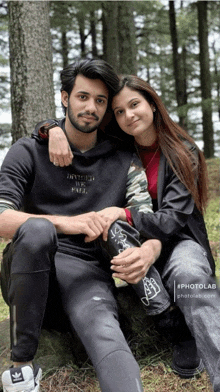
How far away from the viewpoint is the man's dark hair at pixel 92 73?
8.52ft

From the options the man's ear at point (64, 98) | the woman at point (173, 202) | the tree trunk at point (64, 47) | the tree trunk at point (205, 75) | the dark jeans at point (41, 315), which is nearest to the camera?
the dark jeans at point (41, 315)

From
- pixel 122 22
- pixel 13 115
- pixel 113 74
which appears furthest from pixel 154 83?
pixel 113 74

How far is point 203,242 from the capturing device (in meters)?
2.62

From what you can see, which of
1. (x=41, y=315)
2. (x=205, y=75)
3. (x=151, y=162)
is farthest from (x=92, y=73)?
(x=205, y=75)

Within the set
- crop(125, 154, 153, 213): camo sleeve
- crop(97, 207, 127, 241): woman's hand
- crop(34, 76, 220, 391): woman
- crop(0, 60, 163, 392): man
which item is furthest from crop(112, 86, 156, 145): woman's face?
crop(97, 207, 127, 241): woman's hand

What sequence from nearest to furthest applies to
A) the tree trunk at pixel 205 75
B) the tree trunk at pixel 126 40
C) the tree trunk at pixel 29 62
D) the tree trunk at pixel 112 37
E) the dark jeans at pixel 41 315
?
the dark jeans at pixel 41 315 → the tree trunk at pixel 29 62 → the tree trunk at pixel 126 40 → the tree trunk at pixel 112 37 → the tree trunk at pixel 205 75

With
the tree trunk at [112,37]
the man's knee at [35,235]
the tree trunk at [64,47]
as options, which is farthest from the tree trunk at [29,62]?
the tree trunk at [64,47]

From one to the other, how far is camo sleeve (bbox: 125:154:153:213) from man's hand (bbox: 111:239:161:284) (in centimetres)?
35

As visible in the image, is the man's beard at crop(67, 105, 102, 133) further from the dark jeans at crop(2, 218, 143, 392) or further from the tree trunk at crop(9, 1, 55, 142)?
the tree trunk at crop(9, 1, 55, 142)

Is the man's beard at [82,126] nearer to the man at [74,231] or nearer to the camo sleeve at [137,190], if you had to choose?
the man at [74,231]

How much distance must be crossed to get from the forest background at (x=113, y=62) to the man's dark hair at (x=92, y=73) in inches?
66.3

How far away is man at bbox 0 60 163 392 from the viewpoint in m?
1.99

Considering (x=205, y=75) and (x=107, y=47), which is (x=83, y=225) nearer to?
(x=107, y=47)

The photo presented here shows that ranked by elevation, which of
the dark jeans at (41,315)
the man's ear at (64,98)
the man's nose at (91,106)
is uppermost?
the man's ear at (64,98)
